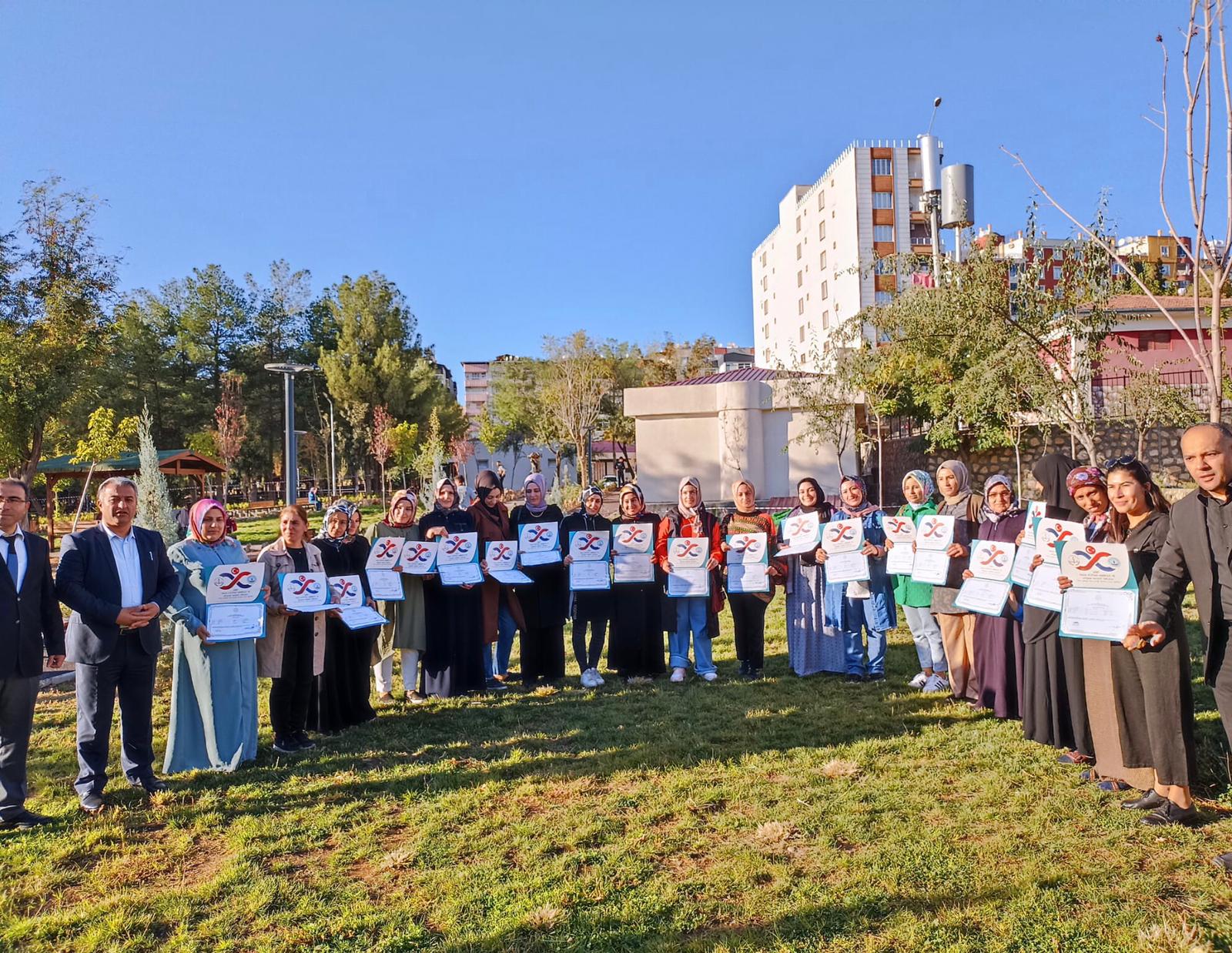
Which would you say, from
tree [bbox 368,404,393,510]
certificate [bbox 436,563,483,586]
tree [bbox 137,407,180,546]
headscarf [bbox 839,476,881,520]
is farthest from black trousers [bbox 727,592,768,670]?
tree [bbox 368,404,393,510]

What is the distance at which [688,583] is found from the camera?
7.86 m

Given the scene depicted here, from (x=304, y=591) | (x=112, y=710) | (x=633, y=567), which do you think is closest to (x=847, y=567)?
(x=633, y=567)

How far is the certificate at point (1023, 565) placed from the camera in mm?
5367

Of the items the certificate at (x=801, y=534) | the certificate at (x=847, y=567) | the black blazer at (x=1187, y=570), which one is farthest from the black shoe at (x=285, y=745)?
the black blazer at (x=1187, y=570)

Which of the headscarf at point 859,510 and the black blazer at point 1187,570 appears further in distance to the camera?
the headscarf at point 859,510

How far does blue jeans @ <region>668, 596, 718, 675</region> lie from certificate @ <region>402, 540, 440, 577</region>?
2450 mm

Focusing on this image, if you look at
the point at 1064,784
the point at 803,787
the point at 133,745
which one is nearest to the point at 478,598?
the point at 133,745

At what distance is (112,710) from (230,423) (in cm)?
4100

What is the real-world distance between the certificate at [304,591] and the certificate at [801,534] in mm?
4173

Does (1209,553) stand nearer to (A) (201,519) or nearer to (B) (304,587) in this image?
(B) (304,587)

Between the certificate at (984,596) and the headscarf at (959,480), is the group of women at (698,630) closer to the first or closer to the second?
the headscarf at (959,480)

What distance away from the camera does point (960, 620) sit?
6.91m

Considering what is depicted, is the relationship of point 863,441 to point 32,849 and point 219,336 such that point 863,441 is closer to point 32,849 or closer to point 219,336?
point 32,849

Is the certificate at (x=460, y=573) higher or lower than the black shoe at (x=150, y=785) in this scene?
higher
